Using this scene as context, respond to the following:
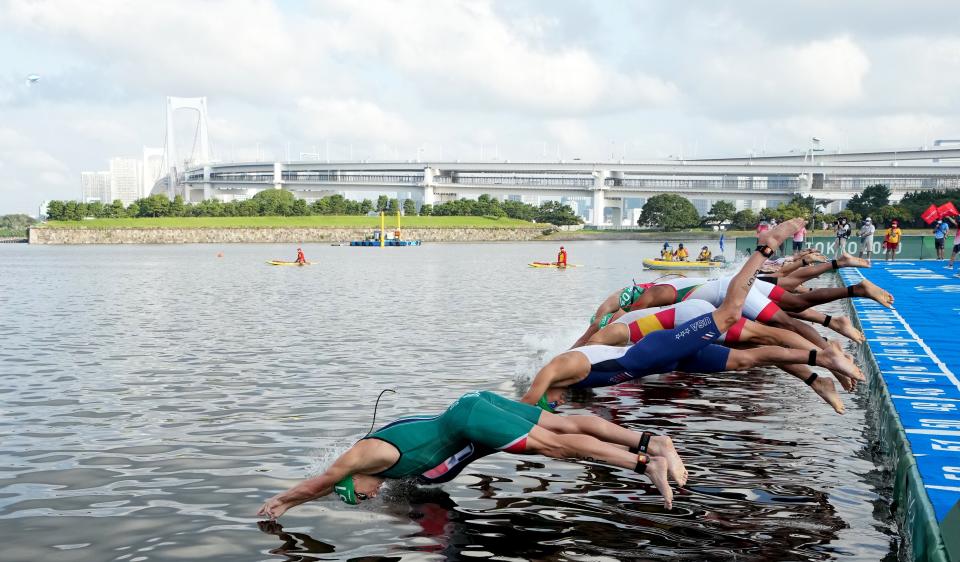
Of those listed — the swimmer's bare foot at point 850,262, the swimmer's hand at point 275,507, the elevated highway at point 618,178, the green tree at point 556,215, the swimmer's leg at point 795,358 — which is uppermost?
the elevated highway at point 618,178

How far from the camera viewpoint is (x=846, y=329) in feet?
36.4

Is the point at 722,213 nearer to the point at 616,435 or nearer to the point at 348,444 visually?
the point at 348,444

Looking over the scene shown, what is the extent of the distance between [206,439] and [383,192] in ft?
600

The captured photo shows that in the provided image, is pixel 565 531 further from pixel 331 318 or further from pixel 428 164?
pixel 428 164

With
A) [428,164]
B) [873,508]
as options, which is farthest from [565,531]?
[428,164]

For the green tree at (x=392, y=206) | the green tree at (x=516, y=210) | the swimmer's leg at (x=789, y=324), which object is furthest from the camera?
the green tree at (x=516, y=210)

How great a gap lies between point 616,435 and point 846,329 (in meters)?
5.72

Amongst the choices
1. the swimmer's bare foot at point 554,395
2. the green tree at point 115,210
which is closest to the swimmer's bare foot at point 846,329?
the swimmer's bare foot at point 554,395

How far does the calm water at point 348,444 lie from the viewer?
684 cm

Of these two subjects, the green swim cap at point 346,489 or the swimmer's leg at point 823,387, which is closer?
the green swim cap at point 346,489

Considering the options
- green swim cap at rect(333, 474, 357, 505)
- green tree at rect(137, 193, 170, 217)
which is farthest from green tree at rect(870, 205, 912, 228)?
green tree at rect(137, 193, 170, 217)

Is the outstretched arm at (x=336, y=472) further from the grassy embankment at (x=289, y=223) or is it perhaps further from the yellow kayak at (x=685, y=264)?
the grassy embankment at (x=289, y=223)

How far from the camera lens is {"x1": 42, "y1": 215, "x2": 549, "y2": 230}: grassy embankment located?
490 feet

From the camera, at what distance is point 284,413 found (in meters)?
11.7
